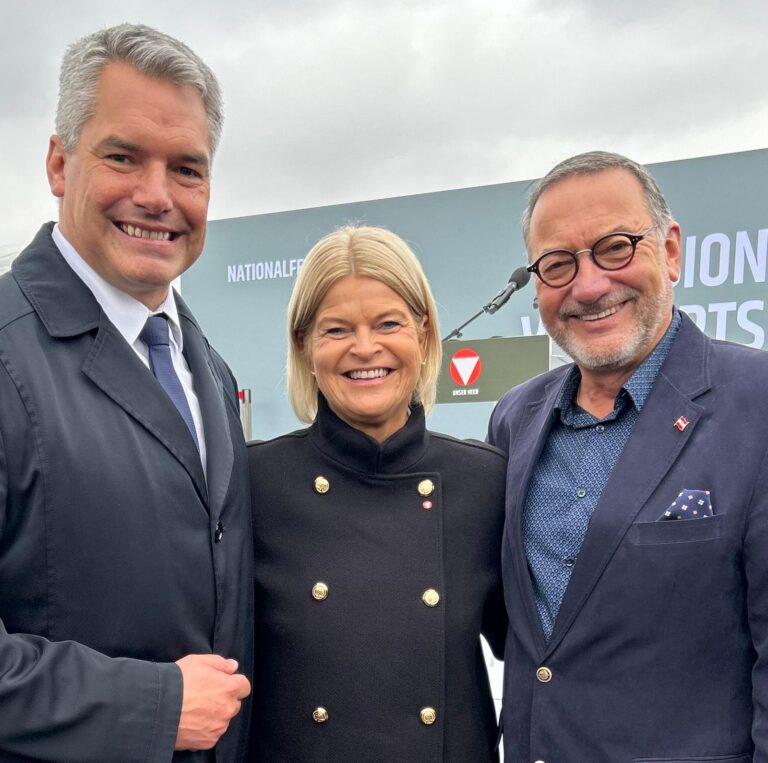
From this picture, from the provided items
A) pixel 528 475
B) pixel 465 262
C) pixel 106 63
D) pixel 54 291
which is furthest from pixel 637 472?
pixel 465 262

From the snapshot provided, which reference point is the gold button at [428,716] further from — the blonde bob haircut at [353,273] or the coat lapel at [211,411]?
the blonde bob haircut at [353,273]

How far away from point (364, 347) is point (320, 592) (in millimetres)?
589

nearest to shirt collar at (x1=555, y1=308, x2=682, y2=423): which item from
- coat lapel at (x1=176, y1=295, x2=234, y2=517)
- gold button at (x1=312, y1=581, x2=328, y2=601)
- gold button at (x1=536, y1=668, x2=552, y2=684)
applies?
gold button at (x1=536, y1=668, x2=552, y2=684)

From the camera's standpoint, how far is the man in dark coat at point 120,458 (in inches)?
54.6

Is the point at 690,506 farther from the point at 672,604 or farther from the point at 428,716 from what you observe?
the point at 428,716

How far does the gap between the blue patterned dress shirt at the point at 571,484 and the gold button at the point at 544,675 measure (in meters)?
0.08

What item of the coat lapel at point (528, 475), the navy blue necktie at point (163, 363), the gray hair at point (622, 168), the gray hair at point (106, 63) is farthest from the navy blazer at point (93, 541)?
the gray hair at point (622, 168)

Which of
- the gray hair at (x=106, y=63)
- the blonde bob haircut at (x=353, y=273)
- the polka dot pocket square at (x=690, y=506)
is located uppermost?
the gray hair at (x=106, y=63)

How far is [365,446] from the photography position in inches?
79.3

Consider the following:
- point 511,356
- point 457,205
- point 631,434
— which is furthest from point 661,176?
point 631,434

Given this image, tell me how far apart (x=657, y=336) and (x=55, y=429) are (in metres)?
1.33

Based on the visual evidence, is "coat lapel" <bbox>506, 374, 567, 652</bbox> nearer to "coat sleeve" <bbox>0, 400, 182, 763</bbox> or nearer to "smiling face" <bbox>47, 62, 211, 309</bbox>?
"coat sleeve" <bbox>0, 400, 182, 763</bbox>

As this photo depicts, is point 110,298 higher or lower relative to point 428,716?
higher

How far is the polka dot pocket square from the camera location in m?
1.58
